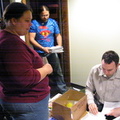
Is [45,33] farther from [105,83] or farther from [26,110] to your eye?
[26,110]

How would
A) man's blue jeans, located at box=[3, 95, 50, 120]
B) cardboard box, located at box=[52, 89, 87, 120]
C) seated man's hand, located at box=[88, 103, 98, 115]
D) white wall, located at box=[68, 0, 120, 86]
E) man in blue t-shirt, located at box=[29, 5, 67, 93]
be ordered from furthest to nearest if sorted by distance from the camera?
1. white wall, located at box=[68, 0, 120, 86]
2. man in blue t-shirt, located at box=[29, 5, 67, 93]
3. seated man's hand, located at box=[88, 103, 98, 115]
4. cardboard box, located at box=[52, 89, 87, 120]
5. man's blue jeans, located at box=[3, 95, 50, 120]

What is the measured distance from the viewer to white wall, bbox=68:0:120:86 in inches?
83.8

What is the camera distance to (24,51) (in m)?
0.78

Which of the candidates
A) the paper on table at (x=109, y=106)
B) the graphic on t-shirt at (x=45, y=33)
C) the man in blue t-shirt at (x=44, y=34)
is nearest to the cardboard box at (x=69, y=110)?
the paper on table at (x=109, y=106)

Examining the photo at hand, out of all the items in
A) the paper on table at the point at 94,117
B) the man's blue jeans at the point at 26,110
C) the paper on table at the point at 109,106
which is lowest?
the paper on table at the point at 94,117

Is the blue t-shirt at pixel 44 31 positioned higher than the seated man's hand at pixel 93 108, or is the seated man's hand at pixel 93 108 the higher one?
the blue t-shirt at pixel 44 31

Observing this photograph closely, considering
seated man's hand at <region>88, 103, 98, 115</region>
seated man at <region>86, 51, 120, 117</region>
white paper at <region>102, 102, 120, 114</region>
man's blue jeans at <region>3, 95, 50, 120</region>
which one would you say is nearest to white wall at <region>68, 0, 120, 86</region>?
seated man at <region>86, 51, 120, 117</region>

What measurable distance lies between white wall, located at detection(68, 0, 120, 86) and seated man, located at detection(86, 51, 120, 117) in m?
0.80

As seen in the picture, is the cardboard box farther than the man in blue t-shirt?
No

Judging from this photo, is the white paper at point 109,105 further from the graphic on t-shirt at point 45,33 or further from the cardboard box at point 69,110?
the graphic on t-shirt at point 45,33

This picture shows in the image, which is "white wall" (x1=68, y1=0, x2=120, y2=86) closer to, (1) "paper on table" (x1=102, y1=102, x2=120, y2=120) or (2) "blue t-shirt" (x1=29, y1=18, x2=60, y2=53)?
(2) "blue t-shirt" (x1=29, y1=18, x2=60, y2=53)

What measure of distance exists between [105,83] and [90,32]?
1.04 m

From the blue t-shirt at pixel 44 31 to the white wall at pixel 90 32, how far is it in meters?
0.49

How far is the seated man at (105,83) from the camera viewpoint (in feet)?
4.54
